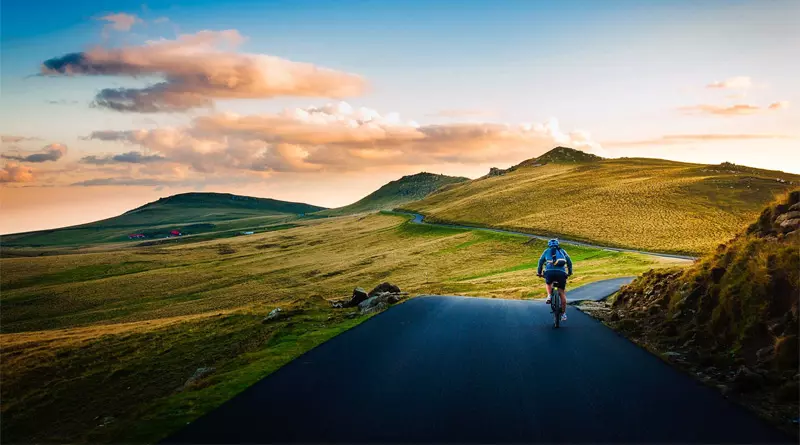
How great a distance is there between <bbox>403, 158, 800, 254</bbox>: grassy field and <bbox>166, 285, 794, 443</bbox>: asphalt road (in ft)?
151

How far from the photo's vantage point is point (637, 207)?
97312 mm

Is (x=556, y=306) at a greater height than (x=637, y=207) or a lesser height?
lesser

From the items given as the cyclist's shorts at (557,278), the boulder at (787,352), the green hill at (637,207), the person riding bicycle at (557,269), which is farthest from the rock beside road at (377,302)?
the green hill at (637,207)

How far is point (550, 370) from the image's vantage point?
12.9 meters

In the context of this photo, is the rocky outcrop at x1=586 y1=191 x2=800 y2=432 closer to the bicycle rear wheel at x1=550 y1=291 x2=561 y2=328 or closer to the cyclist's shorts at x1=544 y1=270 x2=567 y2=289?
the bicycle rear wheel at x1=550 y1=291 x2=561 y2=328

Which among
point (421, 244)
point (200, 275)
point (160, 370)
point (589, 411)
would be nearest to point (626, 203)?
point (421, 244)

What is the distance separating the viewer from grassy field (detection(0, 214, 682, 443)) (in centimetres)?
2000

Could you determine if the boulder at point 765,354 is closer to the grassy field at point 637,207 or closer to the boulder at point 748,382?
the boulder at point 748,382

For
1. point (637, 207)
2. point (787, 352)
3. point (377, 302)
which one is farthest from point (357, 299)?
point (637, 207)

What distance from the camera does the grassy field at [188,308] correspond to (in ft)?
65.6

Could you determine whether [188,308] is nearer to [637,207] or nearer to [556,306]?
[556,306]

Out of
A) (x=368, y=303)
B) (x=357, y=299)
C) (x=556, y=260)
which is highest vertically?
(x=556, y=260)

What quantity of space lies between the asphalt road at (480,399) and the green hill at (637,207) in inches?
2116

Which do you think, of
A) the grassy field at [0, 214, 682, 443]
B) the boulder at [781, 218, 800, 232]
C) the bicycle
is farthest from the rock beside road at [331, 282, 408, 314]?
the boulder at [781, 218, 800, 232]
